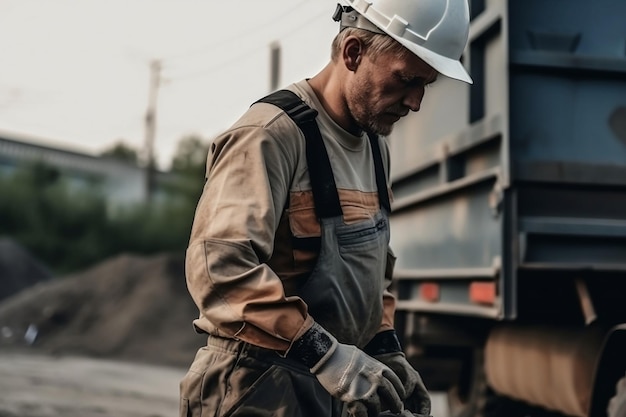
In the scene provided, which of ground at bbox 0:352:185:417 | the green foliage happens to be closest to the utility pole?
the green foliage

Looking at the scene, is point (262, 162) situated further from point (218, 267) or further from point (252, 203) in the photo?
point (218, 267)

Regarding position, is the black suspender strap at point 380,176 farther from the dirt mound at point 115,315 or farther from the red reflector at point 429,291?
the dirt mound at point 115,315

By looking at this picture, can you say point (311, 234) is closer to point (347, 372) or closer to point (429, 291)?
point (347, 372)

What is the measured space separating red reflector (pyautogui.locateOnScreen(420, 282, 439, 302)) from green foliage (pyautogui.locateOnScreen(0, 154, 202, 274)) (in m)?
28.3

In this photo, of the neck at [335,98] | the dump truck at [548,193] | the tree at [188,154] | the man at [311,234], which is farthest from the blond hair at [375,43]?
the tree at [188,154]

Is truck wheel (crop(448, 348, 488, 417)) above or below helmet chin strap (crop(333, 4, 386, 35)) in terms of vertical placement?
below

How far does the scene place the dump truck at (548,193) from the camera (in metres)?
4.31

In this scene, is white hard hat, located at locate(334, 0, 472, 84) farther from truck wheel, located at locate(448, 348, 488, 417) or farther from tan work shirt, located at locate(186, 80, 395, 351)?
truck wheel, located at locate(448, 348, 488, 417)

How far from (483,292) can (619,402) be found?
2.64 feet

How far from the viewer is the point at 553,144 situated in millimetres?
4406

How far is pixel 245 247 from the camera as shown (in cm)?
230

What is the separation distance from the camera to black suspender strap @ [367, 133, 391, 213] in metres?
2.76

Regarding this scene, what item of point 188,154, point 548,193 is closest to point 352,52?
point 548,193

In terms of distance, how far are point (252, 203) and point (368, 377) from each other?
477 millimetres
